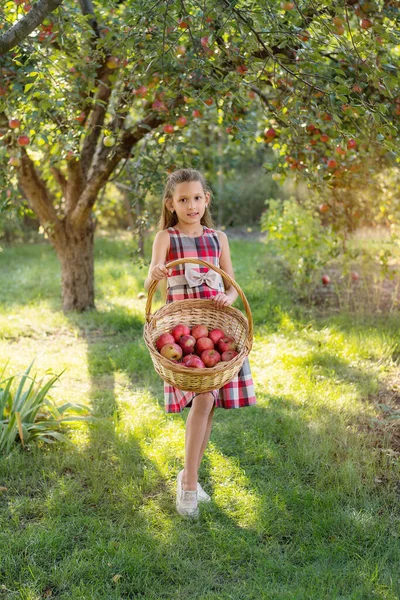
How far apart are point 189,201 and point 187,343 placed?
600 millimetres

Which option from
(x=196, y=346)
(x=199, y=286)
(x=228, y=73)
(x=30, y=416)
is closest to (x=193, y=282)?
(x=199, y=286)

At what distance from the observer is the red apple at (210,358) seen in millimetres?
2406

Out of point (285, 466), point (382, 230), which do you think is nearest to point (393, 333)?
point (285, 466)

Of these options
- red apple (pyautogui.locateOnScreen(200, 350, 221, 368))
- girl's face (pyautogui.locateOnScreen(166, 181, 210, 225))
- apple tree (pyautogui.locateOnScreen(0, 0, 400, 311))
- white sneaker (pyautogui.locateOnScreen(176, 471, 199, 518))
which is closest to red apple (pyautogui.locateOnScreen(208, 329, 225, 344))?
red apple (pyautogui.locateOnScreen(200, 350, 221, 368))

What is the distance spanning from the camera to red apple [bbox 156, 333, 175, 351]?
8.07 ft

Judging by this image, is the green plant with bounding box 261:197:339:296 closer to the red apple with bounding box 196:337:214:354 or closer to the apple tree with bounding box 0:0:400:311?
the apple tree with bounding box 0:0:400:311

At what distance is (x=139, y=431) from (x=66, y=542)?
1.00m

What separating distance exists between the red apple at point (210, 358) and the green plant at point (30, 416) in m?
1.15

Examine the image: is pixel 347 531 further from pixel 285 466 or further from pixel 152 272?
pixel 152 272

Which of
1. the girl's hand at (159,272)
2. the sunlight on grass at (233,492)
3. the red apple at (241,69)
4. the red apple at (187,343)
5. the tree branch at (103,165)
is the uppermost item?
the red apple at (241,69)

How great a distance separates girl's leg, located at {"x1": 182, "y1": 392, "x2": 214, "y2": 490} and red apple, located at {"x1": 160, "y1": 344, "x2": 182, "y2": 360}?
0.22m

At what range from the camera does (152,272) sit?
97.7 inches

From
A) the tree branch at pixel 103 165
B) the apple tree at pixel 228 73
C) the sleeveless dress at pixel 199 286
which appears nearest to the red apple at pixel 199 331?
the sleeveless dress at pixel 199 286

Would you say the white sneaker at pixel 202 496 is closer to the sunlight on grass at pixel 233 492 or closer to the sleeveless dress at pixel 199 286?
the sunlight on grass at pixel 233 492
